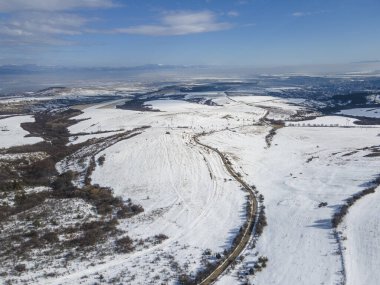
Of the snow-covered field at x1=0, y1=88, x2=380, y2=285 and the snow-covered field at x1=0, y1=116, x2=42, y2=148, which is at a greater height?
the snow-covered field at x1=0, y1=88, x2=380, y2=285

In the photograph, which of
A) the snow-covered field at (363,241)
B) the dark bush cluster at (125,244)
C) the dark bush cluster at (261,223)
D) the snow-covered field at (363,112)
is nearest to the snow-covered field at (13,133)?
the dark bush cluster at (125,244)

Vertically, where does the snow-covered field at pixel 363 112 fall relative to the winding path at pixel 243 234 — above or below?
below

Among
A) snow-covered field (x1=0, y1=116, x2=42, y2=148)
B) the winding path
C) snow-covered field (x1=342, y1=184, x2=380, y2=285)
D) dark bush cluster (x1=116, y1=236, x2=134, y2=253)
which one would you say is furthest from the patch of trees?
snow-covered field (x1=0, y1=116, x2=42, y2=148)

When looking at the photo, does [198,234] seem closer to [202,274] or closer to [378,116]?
[202,274]

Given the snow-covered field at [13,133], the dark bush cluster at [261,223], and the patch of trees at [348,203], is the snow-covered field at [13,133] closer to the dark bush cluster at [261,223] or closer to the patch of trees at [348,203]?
the dark bush cluster at [261,223]

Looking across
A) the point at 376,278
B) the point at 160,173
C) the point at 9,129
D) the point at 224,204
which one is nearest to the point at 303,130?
the point at 160,173

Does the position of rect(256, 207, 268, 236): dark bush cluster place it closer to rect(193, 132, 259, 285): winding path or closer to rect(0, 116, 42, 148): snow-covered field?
rect(193, 132, 259, 285): winding path

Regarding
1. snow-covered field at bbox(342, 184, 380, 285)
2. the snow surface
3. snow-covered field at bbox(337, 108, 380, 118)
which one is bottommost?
snow-covered field at bbox(337, 108, 380, 118)

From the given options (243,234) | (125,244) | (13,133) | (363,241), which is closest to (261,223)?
(243,234)
